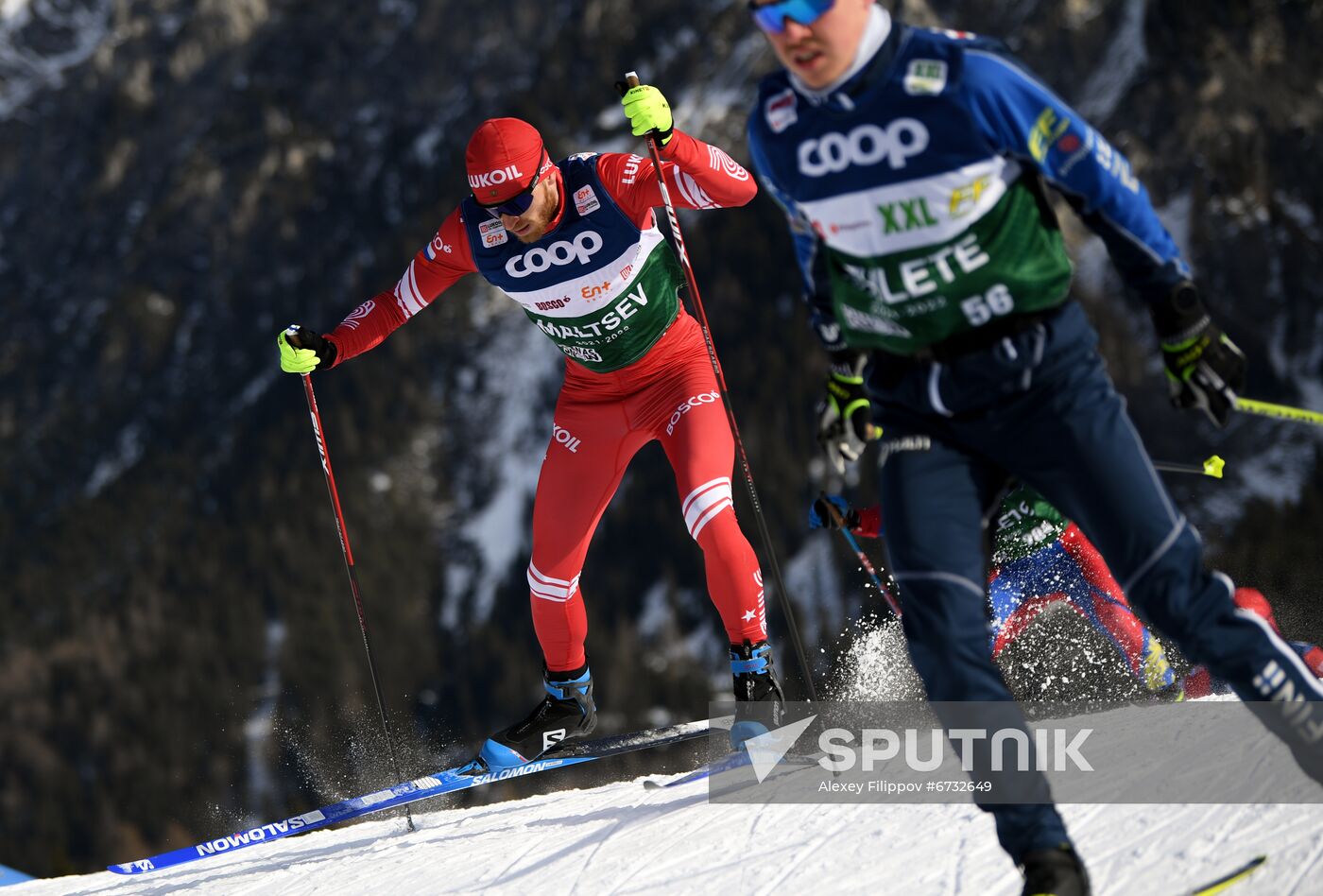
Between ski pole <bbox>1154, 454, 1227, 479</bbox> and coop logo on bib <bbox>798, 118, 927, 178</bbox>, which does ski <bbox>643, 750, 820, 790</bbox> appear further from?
coop logo on bib <bbox>798, 118, 927, 178</bbox>

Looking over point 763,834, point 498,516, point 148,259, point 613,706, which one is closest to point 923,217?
point 763,834

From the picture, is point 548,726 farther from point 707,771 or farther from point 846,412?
point 846,412

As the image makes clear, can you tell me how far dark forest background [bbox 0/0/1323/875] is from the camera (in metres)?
75.6

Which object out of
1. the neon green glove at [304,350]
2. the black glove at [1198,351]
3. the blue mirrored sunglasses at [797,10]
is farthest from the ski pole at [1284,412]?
the neon green glove at [304,350]

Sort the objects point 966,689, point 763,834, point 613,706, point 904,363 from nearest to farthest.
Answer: point 966,689
point 904,363
point 763,834
point 613,706

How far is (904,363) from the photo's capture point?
11.3 feet

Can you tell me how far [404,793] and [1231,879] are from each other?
13.1 feet

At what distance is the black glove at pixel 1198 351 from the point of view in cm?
325

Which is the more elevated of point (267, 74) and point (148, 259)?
point (267, 74)

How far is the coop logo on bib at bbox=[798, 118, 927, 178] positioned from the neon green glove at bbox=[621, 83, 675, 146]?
7.50 feet

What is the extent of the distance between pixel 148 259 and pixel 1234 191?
122 metres

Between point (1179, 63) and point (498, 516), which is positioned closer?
point (1179, 63)

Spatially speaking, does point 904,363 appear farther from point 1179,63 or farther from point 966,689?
point 1179,63
